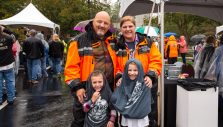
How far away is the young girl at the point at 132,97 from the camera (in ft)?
12.8

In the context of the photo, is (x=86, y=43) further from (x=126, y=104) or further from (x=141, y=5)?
(x=141, y=5)

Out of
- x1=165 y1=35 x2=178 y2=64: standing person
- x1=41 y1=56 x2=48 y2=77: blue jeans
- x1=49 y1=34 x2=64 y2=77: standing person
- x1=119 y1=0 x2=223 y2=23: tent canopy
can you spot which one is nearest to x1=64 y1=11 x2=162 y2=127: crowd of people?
x1=119 y1=0 x2=223 y2=23: tent canopy

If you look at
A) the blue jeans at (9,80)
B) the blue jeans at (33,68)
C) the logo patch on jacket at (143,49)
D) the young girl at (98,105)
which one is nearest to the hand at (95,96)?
the young girl at (98,105)

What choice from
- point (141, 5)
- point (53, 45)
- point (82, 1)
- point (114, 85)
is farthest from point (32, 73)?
point (82, 1)

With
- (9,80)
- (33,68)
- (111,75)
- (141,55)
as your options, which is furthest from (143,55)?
(33,68)

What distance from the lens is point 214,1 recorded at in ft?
23.0

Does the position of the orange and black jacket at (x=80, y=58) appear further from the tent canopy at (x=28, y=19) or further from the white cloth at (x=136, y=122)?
the tent canopy at (x=28, y=19)

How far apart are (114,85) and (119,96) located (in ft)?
0.98

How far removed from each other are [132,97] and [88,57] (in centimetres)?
69

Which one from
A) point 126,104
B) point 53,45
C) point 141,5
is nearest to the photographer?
point 126,104

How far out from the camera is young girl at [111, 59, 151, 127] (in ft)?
12.8

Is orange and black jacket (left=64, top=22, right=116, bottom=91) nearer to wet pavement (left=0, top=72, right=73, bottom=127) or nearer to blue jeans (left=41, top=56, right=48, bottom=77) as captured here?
wet pavement (left=0, top=72, right=73, bottom=127)

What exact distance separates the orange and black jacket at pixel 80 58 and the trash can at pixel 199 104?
5.28 ft

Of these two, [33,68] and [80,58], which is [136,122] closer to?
[80,58]
